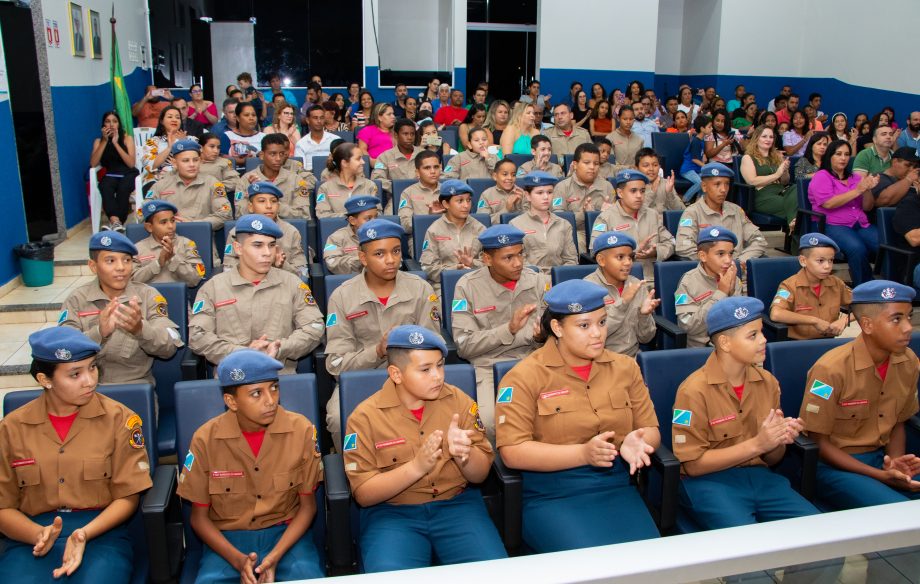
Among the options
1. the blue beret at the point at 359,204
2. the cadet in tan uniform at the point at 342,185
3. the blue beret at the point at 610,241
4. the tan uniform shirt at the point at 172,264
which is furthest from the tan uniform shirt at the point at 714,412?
the cadet in tan uniform at the point at 342,185

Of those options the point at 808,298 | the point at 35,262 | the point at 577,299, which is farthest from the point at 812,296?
the point at 35,262

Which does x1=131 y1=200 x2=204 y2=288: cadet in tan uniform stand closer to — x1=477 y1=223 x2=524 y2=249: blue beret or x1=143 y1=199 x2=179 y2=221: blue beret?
x1=143 y1=199 x2=179 y2=221: blue beret

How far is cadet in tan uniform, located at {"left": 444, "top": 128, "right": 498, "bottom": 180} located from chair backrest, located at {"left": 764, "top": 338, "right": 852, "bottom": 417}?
389cm

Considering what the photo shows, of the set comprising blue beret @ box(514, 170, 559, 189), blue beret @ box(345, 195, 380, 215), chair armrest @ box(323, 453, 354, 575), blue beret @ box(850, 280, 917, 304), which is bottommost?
chair armrest @ box(323, 453, 354, 575)

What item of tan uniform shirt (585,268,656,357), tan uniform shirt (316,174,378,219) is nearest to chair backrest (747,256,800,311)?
tan uniform shirt (585,268,656,357)

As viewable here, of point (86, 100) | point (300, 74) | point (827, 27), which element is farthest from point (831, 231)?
point (300, 74)

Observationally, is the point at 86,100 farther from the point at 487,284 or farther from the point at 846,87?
the point at 846,87

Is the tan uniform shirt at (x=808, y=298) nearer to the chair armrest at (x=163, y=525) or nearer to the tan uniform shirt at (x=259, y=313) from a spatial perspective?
the tan uniform shirt at (x=259, y=313)

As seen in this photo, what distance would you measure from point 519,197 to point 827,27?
31.6 ft

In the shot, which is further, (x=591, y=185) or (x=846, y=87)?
(x=846, y=87)

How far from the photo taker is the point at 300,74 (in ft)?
43.8

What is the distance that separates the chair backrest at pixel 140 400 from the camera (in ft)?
8.42

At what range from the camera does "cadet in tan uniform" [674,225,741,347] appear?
3.76m

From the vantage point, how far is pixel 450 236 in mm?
4707
